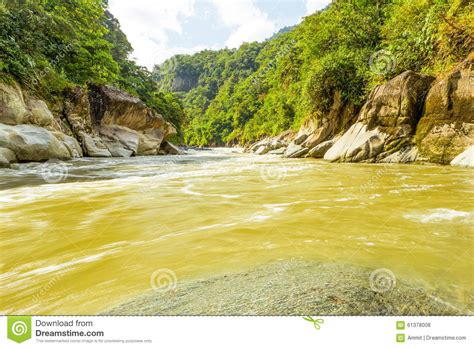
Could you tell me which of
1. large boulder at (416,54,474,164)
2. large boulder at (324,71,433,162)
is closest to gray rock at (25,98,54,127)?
large boulder at (324,71,433,162)

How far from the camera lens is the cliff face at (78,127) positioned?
9.39 m

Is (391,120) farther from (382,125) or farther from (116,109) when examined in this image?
(116,109)

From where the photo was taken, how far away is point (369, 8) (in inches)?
813

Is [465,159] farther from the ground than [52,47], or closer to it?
closer to it

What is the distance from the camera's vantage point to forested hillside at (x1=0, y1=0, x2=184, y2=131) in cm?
1149

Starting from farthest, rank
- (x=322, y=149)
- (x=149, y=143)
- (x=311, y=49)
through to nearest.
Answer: (x=311, y=49), (x=149, y=143), (x=322, y=149)

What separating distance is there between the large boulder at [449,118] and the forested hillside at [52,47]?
1446 cm

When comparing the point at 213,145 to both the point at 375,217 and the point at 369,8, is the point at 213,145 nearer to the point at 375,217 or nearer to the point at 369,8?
the point at 369,8

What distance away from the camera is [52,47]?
15734 millimetres

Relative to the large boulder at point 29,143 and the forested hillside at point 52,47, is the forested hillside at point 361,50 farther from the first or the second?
the forested hillside at point 52,47

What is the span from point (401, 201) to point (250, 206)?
2.03 metres

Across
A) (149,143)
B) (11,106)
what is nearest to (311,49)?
(149,143)

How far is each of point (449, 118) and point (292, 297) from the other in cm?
980

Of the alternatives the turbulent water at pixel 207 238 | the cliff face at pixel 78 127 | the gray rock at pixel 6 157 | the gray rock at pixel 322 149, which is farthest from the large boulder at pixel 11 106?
the gray rock at pixel 322 149
